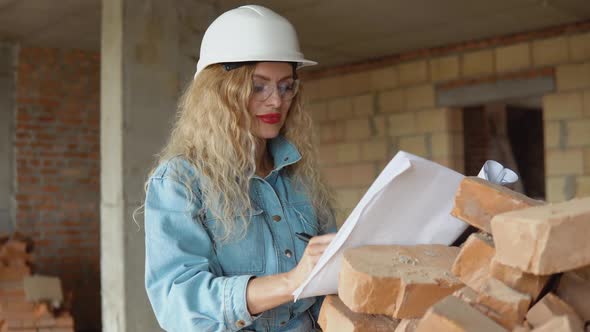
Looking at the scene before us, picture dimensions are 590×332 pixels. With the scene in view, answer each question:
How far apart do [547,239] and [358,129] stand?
19.4ft

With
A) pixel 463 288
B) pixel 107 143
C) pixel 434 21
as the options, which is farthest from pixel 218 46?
pixel 434 21

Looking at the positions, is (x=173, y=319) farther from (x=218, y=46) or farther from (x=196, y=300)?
(x=218, y=46)

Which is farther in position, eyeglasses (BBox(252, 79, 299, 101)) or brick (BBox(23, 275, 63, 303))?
brick (BBox(23, 275, 63, 303))

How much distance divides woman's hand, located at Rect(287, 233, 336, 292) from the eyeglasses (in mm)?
518

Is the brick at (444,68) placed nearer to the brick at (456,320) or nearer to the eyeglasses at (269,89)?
the eyeglasses at (269,89)

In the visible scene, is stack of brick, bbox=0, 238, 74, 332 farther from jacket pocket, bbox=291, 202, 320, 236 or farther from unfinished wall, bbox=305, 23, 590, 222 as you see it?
jacket pocket, bbox=291, 202, 320, 236

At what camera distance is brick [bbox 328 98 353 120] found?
708cm

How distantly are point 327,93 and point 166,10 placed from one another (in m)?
3.41

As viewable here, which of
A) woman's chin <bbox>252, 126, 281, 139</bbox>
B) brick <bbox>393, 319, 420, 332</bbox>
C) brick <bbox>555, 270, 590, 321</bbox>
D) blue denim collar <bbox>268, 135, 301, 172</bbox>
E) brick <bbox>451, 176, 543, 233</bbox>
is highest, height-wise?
woman's chin <bbox>252, 126, 281, 139</bbox>

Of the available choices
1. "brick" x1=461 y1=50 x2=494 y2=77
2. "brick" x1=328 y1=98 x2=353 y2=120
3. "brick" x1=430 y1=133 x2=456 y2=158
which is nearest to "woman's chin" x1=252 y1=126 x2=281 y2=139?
"brick" x1=461 y1=50 x2=494 y2=77

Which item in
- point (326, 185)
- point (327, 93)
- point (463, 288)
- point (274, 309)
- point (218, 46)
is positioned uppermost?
point (327, 93)

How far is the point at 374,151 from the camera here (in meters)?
6.81

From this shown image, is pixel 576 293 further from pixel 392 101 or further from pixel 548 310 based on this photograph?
pixel 392 101

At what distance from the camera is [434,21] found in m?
5.36
